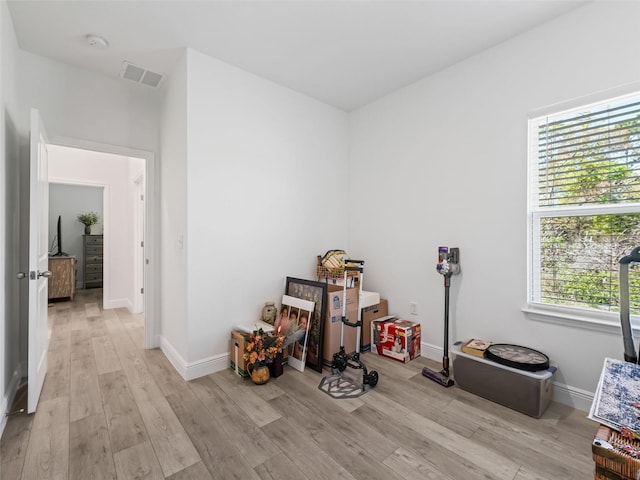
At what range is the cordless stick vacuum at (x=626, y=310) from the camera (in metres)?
1.62

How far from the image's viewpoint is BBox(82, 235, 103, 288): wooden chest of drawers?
259 inches

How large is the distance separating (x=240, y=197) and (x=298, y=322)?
4.24 feet

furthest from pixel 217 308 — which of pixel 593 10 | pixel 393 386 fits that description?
pixel 593 10

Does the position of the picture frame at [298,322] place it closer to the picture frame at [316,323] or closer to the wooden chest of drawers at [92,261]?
the picture frame at [316,323]

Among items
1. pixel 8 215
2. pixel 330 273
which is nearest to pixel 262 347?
pixel 330 273

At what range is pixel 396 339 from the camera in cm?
294

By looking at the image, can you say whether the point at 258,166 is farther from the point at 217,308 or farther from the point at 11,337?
the point at 11,337

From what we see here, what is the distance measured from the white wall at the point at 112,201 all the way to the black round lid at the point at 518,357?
508cm

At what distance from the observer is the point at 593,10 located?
2043 mm

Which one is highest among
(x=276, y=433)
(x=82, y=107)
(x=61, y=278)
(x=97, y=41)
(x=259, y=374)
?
(x=97, y=41)

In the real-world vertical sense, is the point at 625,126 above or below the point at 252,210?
above

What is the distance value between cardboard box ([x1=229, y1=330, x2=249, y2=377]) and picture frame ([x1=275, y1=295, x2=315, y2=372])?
363 millimetres

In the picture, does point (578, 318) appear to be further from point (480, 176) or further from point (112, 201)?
point (112, 201)

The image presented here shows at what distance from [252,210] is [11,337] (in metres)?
2.06
